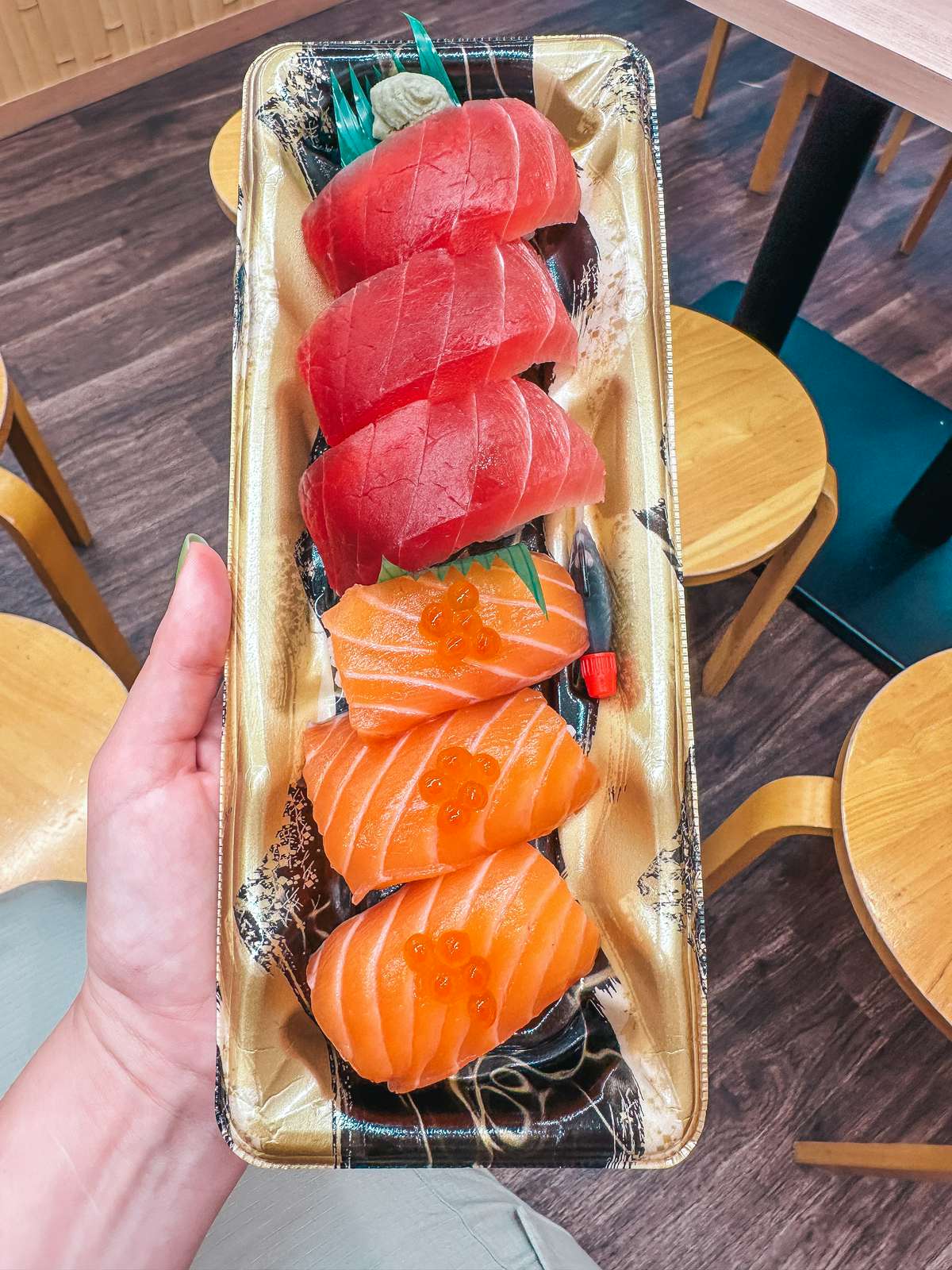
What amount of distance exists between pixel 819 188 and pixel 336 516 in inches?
58.7

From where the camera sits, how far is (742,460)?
5.63 ft

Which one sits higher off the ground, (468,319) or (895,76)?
(895,76)

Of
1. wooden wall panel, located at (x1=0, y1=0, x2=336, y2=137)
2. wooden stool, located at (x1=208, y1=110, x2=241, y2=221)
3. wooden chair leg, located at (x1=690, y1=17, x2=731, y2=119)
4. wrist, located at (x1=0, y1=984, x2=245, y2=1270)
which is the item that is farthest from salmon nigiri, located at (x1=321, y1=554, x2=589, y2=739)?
wooden wall panel, located at (x1=0, y1=0, x2=336, y2=137)

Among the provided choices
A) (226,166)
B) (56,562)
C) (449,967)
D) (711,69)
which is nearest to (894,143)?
(711,69)

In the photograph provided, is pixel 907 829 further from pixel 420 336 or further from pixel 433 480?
pixel 420 336

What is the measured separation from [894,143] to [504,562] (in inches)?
127

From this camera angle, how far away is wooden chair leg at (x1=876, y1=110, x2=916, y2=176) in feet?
10.6

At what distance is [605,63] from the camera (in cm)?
134

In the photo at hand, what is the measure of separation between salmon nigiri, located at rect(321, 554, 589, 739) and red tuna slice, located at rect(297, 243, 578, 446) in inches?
10.3

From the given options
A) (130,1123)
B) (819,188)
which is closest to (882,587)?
(819,188)

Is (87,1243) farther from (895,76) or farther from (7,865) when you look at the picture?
(895,76)

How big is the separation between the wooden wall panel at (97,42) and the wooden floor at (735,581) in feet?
0.25

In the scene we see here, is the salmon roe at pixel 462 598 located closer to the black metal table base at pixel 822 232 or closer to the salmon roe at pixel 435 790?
the salmon roe at pixel 435 790

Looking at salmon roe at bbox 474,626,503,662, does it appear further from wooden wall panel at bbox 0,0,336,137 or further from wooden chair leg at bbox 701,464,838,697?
wooden wall panel at bbox 0,0,336,137
